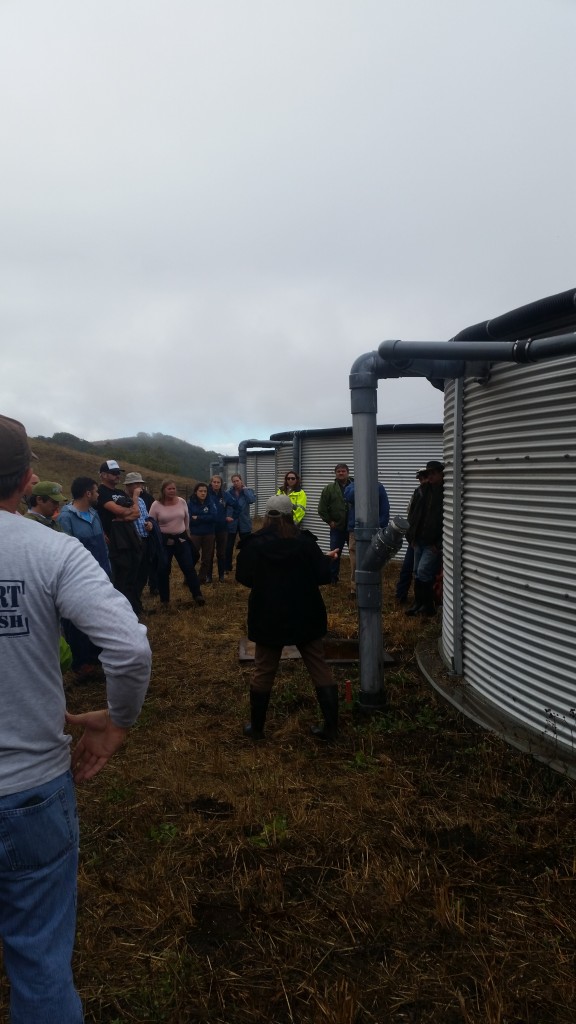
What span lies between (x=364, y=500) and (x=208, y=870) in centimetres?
315

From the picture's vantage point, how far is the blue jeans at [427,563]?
374 inches

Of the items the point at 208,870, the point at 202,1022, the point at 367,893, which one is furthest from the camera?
the point at 208,870

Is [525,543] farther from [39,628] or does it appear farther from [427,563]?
[427,563]

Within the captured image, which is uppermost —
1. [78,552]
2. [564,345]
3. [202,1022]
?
[564,345]

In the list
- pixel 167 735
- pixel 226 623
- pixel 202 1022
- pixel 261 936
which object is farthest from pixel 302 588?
pixel 226 623

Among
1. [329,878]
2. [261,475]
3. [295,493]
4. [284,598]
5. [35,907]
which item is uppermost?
[261,475]

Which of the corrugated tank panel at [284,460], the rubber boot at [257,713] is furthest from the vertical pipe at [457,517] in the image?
the corrugated tank panel at [284,460]

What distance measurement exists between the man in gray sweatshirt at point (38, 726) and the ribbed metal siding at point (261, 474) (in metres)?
26.0

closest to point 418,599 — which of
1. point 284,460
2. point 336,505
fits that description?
point 336,505

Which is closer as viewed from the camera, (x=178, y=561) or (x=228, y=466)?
(x=178, y=561)

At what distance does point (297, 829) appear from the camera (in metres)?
4.16

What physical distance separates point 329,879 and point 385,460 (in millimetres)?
13103

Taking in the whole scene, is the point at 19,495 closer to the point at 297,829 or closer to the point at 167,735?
the point at 297,829

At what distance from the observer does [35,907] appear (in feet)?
6.40
